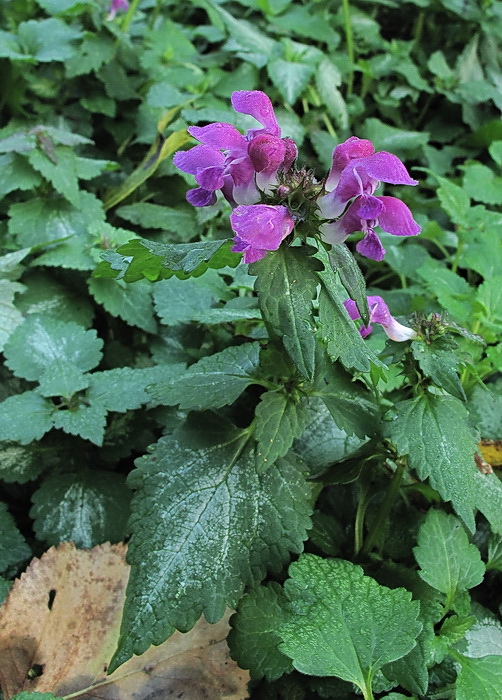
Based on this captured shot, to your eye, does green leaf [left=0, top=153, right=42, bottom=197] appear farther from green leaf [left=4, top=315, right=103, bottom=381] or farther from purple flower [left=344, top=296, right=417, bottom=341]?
purple flower [left=344, top=296, right=417, bottom=341]

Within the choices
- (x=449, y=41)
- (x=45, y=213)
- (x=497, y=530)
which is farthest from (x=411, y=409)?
(x=449, y=41)

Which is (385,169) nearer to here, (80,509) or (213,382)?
(213,382)

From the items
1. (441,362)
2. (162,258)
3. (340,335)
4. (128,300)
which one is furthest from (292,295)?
(128,300)

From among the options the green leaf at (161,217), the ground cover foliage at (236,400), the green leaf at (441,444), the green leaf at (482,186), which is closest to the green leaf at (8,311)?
the ground cover foliage at (236,400)

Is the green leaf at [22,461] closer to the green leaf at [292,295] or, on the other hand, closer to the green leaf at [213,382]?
the green leaf at [213,382]

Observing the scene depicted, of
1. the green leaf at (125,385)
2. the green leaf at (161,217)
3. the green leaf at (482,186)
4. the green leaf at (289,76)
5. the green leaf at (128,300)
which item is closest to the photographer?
the green leaf at (125,385)

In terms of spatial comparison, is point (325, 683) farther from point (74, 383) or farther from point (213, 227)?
point (213, 227)
